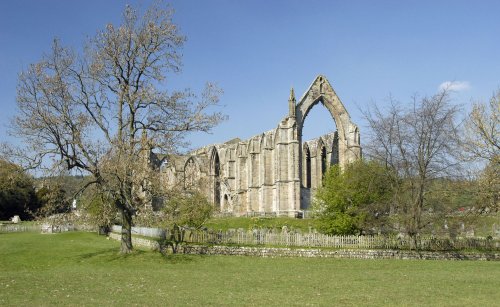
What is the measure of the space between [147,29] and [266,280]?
1428 centimetres

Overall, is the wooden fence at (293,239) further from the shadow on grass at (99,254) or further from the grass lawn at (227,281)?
the shadow on grass at (99,254)

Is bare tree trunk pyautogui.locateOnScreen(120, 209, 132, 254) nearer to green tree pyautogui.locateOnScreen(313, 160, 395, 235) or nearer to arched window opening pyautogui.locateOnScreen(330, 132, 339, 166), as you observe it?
green tree pyautogui.locateOnScreen(313, 160, 395, 235)

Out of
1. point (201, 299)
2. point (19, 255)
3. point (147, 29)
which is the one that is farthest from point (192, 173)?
point (201, 299)

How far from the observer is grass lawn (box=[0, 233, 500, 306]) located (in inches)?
487

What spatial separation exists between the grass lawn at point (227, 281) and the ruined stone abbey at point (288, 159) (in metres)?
20.7

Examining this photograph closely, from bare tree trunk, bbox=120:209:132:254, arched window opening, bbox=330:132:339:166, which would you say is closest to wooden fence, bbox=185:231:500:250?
bare tree trunk, bbox=120:209:132:254

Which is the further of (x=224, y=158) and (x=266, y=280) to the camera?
(x=224, y=158)

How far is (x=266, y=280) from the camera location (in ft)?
55.6

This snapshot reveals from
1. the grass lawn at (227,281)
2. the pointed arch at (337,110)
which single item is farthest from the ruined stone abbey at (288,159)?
the grass lawn at (227,281)

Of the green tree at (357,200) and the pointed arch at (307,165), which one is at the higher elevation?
the pointed arch at (307,165)

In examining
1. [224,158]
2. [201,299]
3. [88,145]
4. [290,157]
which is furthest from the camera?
[224,158]

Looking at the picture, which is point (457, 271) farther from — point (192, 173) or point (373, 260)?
point (192, 173)

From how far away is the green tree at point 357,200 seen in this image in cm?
2955

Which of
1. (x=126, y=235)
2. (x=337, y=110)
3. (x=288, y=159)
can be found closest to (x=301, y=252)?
(x=126, y=235)
